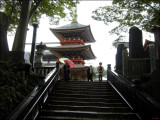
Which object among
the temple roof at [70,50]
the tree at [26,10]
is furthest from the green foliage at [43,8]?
the temple roof at [70,50]

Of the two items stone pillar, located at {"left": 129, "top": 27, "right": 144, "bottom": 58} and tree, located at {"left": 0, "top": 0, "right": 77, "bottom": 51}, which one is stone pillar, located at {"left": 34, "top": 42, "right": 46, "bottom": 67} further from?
stone pillar, located at {"left": 129, "top": 27, "right": 144, "bottom": 58}

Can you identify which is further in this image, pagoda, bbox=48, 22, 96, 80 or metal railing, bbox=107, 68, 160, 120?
pagoda, bbox=48, 22, 96, 80

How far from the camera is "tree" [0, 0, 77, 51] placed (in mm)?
7438

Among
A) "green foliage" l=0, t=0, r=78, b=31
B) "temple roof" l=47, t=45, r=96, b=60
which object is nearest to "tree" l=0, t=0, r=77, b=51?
"green foliage" l=0, t=0, r=78, b=31

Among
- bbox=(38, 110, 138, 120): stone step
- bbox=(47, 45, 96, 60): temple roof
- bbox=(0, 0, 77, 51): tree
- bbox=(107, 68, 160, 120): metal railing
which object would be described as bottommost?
bbox=(38, 110, 138, 120): stone step

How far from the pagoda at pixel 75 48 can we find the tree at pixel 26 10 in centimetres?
549

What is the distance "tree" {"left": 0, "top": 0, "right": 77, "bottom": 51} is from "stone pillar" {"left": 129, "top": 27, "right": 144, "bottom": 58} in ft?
17.6

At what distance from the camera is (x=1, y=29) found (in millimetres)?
7023

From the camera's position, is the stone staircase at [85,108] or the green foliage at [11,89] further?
the stone staircase at [85,108]

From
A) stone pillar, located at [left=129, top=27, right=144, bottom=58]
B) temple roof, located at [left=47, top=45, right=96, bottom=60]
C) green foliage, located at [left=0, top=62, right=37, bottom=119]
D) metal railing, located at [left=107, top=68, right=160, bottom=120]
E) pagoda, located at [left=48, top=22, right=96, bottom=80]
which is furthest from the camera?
temple roof, located at [left=47, top=45, right=96, bottom=60]

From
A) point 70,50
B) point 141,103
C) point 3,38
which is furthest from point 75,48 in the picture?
point 141,103

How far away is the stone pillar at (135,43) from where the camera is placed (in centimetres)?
990

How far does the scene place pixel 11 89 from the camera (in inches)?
170

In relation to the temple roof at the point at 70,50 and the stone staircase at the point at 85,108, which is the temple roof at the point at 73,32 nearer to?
the temple roof at the point at 70,50
